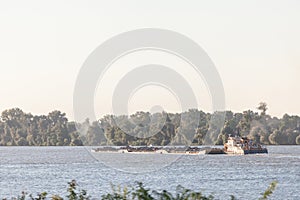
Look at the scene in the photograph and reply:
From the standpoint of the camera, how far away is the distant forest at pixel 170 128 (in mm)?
148375

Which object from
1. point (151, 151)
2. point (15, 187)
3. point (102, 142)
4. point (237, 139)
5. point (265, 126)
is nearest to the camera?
point (15, 187)

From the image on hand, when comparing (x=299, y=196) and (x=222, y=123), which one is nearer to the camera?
(x=299, y=196)

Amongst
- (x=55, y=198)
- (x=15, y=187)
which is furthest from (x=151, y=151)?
(x=55, y=198)

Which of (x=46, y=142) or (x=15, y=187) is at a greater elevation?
(x=46, y=142)

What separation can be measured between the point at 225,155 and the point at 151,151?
11993 millimetres

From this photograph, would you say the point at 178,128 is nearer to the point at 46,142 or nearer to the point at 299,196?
the point at 46,142

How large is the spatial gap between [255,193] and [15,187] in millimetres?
14135

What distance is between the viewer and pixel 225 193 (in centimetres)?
4406

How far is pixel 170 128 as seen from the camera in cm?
14750

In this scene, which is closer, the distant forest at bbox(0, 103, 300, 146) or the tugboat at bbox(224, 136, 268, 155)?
the tugboat at bbox(224, 136, 268, 155)

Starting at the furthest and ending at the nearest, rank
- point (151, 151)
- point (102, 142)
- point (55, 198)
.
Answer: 1. point (102, 142)
2. point (151, 151)
3. point (55, 198)

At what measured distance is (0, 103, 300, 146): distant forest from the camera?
148 m

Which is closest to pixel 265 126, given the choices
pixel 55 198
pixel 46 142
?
pixel 46 142

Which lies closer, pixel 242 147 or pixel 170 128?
pixel 242 147
